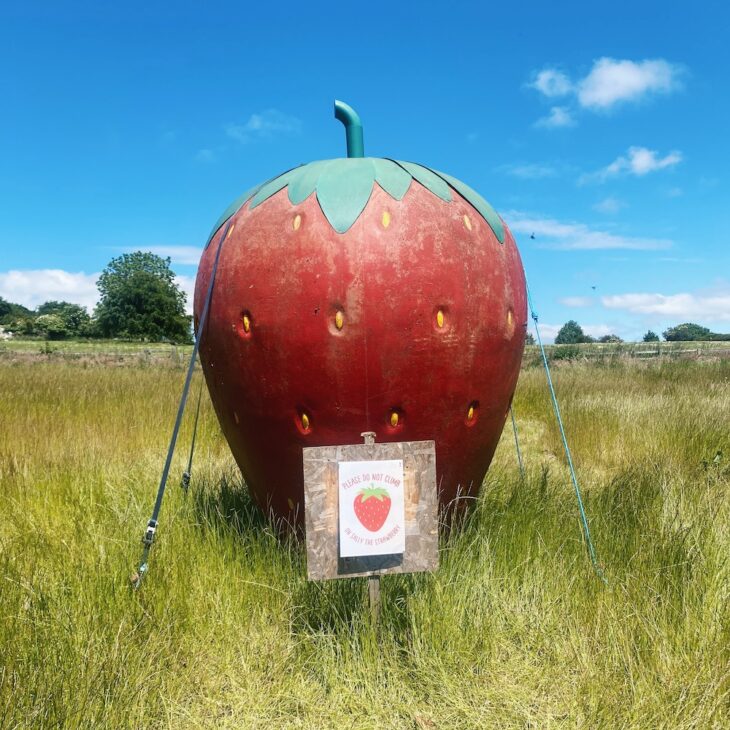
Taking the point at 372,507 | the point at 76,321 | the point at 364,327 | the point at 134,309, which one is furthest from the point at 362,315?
the point at 76,321

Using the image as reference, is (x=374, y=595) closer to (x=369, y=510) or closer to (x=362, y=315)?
(x=369, y=510)

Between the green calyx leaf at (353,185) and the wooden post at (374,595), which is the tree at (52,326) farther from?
the wooden post at (374,595)

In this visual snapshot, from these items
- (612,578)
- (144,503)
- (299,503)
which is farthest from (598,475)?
(144,503)

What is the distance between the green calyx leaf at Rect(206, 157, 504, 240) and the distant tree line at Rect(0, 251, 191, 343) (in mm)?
46790

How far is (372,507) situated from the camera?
2123mm

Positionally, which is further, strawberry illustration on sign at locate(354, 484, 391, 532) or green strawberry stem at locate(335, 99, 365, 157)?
green strawberry stem at locate(335, 99, 365, 157)

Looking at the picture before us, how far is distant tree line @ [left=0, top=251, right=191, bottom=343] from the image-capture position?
49.4 meters

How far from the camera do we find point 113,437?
5574 millimetres

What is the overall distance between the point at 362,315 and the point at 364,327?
0.15 ft

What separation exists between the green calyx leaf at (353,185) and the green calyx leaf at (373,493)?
0.96 meters

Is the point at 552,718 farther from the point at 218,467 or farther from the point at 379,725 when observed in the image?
the point at 218,467

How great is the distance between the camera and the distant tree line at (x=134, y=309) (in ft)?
162

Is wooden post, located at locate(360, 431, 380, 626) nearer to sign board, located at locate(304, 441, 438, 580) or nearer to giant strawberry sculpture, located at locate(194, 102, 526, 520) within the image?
sign board, located at locate(304, 441, 438, 580)

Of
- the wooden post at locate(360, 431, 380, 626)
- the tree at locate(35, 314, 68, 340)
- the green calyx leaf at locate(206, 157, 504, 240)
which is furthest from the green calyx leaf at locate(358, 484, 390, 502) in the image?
the tree at locate(35, 314, 68, 340)
